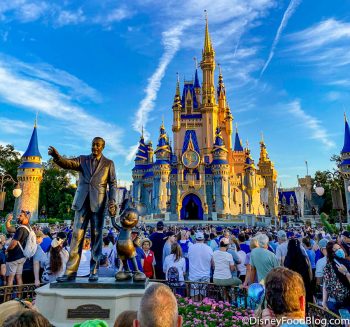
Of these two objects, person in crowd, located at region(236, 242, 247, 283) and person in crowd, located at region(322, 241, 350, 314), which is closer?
person in crowd, located at region(322, 241, 350, 314)

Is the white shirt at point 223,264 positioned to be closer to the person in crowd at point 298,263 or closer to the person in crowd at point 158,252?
the person in crowd at point 298,263

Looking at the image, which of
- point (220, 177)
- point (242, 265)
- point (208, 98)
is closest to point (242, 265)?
point (242, 265)

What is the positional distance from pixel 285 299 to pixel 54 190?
57.4 m

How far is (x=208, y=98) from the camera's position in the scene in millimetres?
56375

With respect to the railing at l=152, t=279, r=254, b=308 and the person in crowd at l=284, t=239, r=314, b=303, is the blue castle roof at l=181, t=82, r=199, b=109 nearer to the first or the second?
the railing at l=152, t=279, r=254, b=308

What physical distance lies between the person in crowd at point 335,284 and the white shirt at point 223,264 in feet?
6.76

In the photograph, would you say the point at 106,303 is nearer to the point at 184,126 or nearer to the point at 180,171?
the point at 180,171

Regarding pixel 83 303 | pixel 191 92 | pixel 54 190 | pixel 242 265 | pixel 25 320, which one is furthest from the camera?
pixel 191 92

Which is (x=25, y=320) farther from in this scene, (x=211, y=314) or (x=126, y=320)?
(x=211, y=314)

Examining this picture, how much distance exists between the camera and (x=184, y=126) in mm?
56781

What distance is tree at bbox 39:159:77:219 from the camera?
53781mm

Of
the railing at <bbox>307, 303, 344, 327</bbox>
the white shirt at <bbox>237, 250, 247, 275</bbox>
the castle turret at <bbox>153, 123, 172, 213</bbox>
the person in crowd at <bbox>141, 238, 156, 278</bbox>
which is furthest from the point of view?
the castle turret at <bbox>153, 123, 172, 213</bbox>

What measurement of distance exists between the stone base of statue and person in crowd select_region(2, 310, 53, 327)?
117 inches

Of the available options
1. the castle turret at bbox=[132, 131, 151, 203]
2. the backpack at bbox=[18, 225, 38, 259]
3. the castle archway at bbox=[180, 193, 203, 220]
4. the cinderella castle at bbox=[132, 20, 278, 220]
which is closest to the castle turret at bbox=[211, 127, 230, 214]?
the cinderella castle at bbox=[132, 20, 278, 220]
